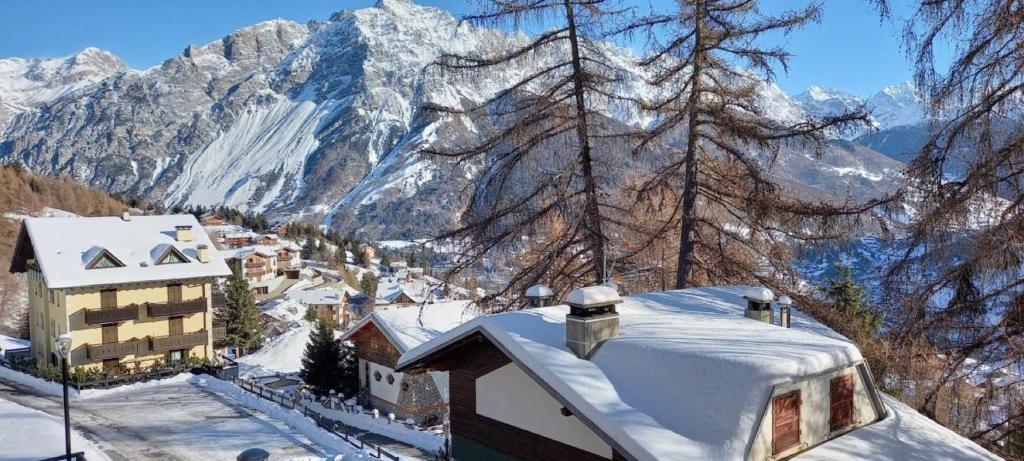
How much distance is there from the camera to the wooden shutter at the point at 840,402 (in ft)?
25.1

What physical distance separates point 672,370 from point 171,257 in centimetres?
3123

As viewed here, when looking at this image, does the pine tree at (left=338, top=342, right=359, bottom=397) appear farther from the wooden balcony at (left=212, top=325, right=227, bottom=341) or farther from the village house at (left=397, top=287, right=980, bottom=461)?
the village house at (left=397, top=287, right=980, bottom=461)

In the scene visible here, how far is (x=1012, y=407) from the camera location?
24.0 ft

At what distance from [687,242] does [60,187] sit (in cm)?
12982

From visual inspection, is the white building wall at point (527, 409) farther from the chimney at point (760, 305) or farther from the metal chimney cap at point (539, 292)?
the chimney at point (760, 305)

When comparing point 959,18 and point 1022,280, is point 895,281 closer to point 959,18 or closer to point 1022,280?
point 1022,280

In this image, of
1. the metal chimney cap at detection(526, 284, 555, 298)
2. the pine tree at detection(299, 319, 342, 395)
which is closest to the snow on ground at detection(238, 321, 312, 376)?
the pine tree at detection(299, 319, 342, 395)

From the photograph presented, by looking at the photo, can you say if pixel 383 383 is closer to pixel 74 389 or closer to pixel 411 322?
pixel 411 322

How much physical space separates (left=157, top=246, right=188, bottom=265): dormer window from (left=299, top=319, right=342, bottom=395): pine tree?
328 inches

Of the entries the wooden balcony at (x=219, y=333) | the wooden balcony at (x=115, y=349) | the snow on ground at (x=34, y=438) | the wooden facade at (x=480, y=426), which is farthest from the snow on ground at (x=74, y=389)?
the wooden facade at (x=480, y=426)

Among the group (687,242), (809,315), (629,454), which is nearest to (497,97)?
(687,242)

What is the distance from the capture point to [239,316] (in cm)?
4469

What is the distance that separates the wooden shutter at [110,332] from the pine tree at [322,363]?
925cm

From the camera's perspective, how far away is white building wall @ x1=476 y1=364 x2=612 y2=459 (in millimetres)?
7707
